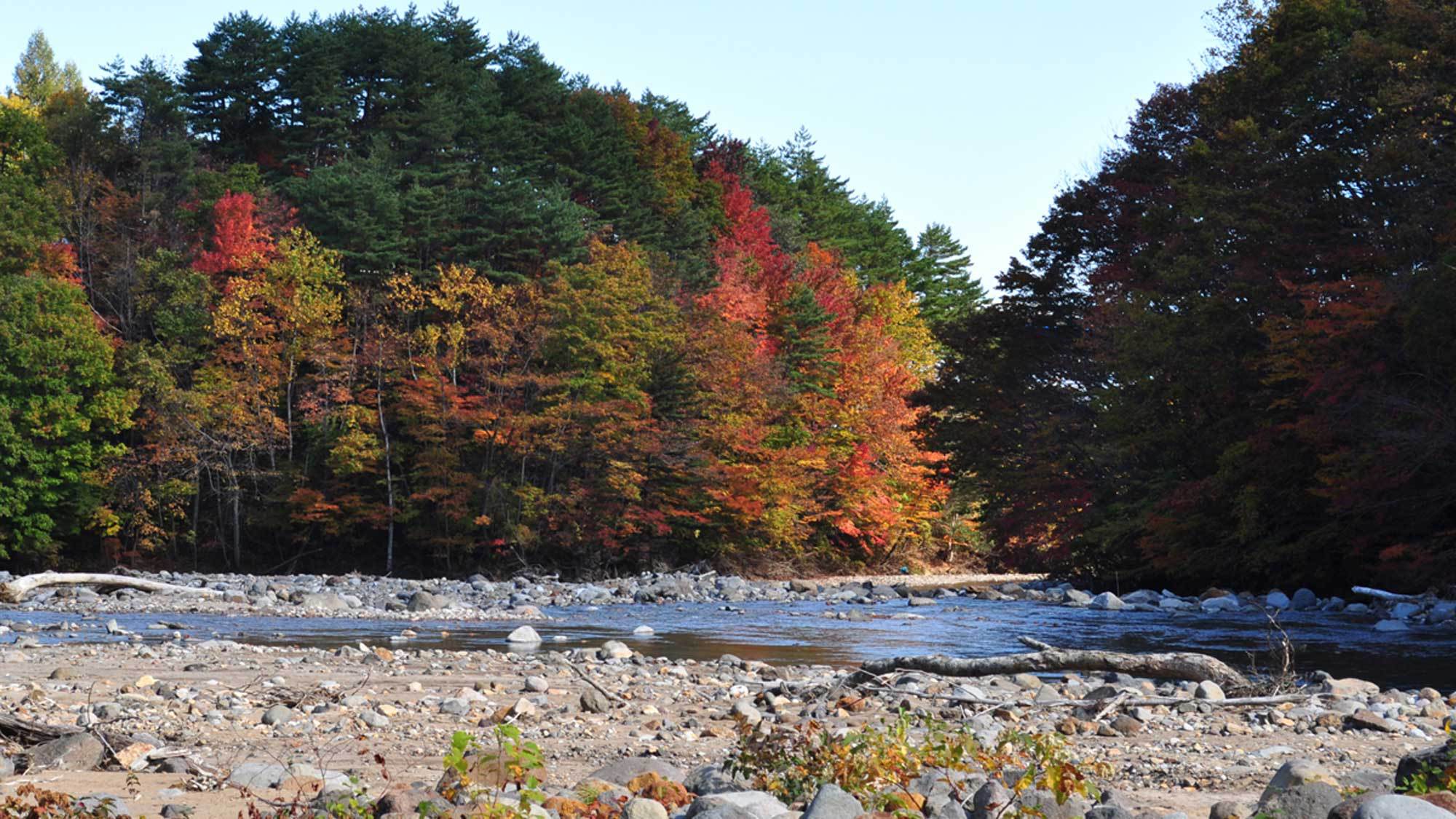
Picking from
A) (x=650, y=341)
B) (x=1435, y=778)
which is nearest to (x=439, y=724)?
(x=1435, y=778)

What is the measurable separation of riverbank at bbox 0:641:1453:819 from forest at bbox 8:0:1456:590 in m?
10.2

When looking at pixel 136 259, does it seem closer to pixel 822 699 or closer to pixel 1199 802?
pixel 822 699

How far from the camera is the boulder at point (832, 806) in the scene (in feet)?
14.1

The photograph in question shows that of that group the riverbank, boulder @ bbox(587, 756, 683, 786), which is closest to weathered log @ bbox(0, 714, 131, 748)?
the riverbank

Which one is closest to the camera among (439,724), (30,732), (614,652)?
(30,732)

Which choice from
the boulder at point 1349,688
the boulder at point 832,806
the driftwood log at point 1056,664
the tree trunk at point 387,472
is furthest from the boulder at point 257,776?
the tree trunk at point 387,472

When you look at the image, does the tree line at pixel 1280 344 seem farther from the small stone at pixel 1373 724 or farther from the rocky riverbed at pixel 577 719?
the small stone at pixel 1373 724

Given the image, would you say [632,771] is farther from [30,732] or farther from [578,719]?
[30,732]

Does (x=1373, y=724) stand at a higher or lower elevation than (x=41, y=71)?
lower

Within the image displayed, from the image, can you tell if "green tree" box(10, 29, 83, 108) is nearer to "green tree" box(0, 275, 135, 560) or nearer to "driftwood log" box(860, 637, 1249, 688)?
"green tree" box(0, 275, 135, 560)

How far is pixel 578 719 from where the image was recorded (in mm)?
7746

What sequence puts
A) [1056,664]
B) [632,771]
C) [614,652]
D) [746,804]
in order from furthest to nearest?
[614,652] < [1056,664] < [632,771] < [746,804]

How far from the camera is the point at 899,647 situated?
1369cm

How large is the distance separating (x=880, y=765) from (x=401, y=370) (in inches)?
1168
